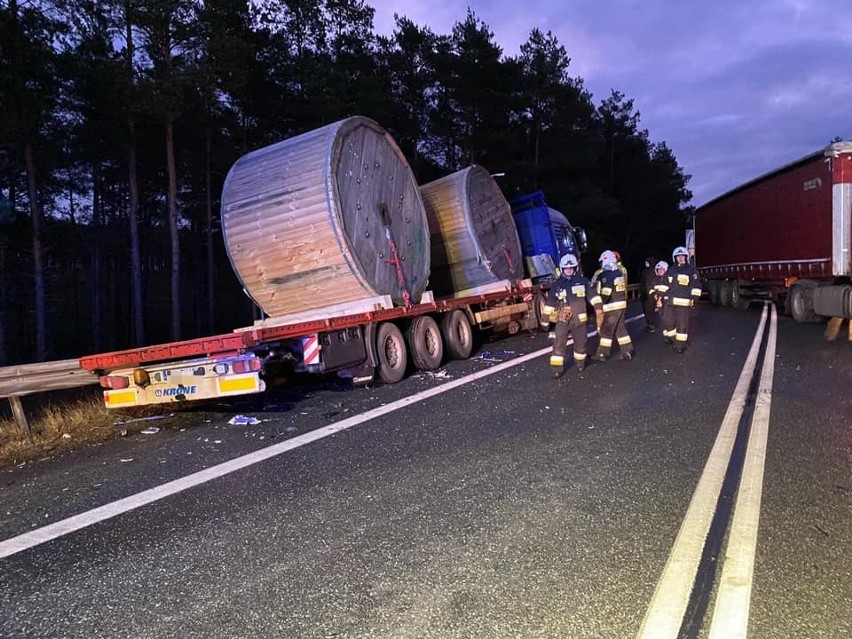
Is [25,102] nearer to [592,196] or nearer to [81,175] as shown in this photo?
[81,175]

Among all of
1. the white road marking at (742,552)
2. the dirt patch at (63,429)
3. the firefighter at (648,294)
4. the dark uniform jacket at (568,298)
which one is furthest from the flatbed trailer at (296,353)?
the white road marking at (742,552)

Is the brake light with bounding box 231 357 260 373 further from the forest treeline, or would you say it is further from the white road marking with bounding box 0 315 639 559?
the forest treeline

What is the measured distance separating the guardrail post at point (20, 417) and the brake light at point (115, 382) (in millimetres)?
781

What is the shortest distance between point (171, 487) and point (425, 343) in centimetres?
600

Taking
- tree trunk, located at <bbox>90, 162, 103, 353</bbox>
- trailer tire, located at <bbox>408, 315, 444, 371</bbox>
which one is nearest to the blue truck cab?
trailer tire, located at <bbox>408, 315, 444, 371</bbox>

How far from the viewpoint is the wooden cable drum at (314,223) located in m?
9.16

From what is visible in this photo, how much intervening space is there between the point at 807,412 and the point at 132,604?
590 cm

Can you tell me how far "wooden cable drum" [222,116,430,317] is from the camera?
9.16m

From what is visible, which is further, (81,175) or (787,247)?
(81,175)

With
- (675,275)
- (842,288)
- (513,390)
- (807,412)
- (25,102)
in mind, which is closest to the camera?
(807,412)

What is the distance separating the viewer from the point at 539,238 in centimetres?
1739

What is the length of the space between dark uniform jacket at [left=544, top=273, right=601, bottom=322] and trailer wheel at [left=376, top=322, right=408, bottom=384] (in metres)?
2.12

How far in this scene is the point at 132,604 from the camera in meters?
3.07

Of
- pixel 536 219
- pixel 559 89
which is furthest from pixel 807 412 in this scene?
pixel 559 89
